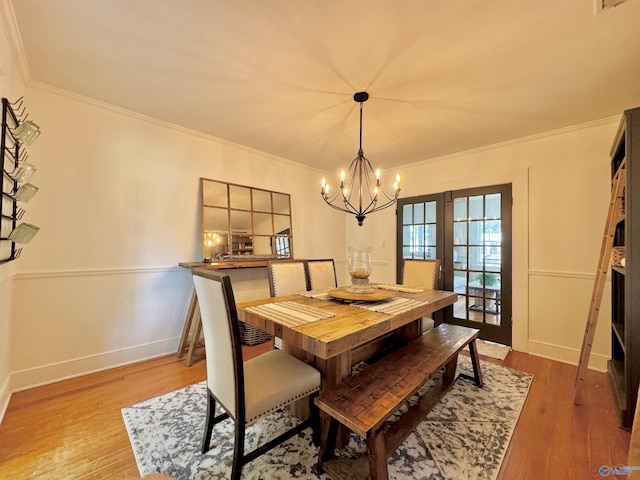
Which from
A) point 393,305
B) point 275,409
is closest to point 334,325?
point 275,409

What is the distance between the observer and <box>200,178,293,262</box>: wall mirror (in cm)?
305

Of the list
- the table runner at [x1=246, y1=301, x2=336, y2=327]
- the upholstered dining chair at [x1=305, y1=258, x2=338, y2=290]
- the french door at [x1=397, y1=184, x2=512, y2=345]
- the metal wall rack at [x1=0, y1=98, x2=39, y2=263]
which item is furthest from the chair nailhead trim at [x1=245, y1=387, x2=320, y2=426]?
the french door at [x1=397, y1=184, x2=512, y2=345]

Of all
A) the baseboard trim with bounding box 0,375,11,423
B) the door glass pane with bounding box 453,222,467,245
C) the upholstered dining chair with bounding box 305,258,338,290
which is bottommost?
the baseboard trim with bounding box 0,375,11,423

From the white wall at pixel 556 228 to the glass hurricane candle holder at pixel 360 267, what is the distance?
2.10 m

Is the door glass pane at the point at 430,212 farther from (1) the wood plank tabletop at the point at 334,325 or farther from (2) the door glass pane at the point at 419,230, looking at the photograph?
(1) the wood plank tabletop at the point at 334,325

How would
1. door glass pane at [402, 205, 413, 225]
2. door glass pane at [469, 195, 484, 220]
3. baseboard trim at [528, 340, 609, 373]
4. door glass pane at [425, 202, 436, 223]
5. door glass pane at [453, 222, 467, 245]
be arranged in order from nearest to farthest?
baseboard trim at [528, 340, 609, 373] < door glass pane at [469, 195, 484, 220] < door glass pane at [453, 222, 467, 245] < door glass pane at [425, 202, 436, 223] < door glass pane at [402, 205, 413, 225]

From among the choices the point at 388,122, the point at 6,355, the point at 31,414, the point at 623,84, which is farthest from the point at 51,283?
the point at 623,84

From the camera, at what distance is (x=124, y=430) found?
1.66 meters

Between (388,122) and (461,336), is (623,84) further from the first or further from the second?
(461,336)

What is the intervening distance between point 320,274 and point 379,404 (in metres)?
1.64

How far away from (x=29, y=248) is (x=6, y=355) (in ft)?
2.62

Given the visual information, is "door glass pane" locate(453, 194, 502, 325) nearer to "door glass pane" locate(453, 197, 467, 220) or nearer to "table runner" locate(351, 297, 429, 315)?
"door glass pane" locate(453, 197, 467, 220)

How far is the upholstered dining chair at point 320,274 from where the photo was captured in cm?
274

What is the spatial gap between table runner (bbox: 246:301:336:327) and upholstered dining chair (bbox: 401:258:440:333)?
1.47 metres
